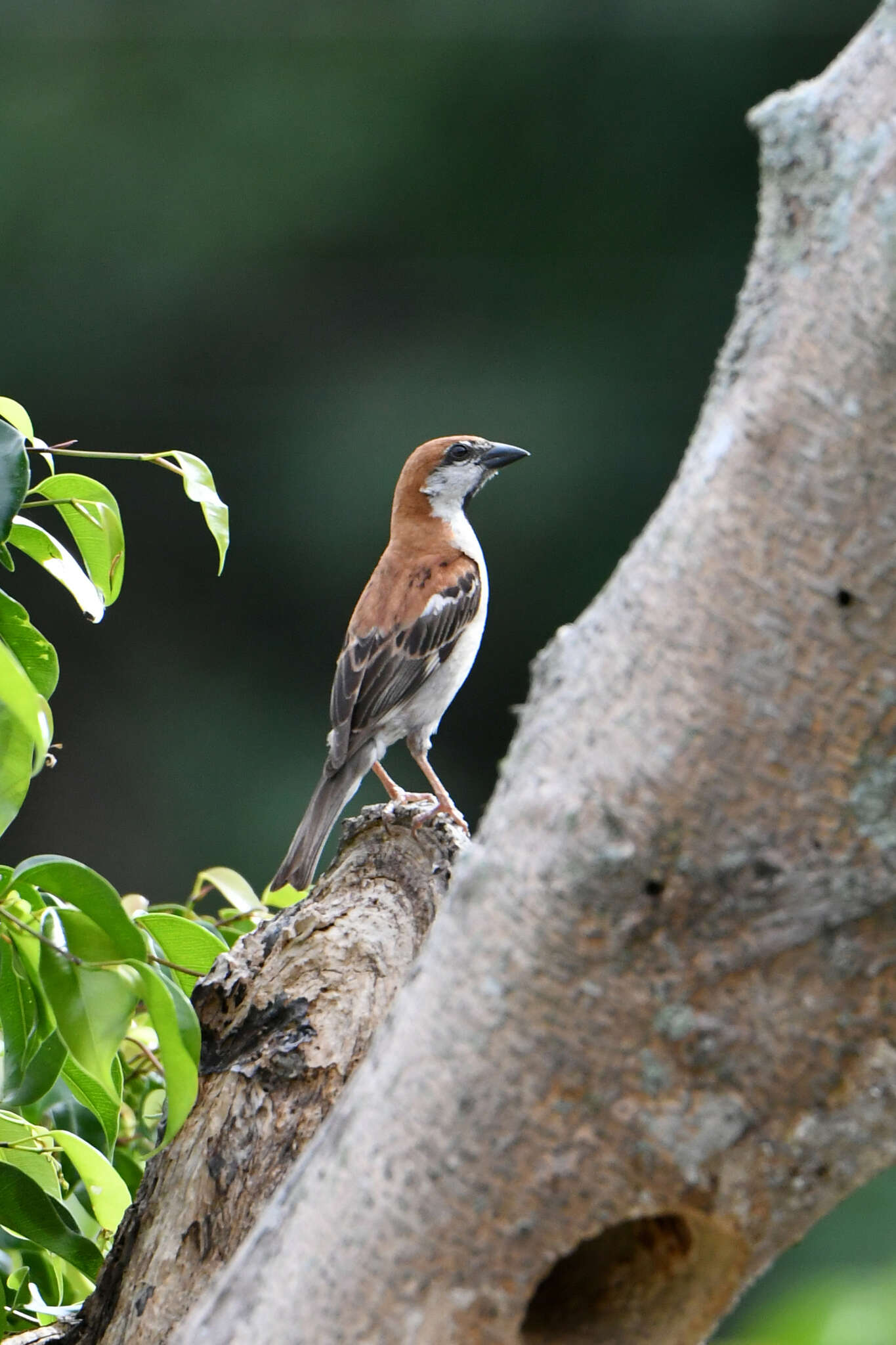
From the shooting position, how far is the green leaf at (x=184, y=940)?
1.23 metres

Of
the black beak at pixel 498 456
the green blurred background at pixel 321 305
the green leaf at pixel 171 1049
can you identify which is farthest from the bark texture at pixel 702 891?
the green blurred background at pixel 321 305

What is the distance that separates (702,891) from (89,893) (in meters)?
0.45

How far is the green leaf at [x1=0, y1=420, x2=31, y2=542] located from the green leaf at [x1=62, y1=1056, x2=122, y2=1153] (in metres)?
0.44

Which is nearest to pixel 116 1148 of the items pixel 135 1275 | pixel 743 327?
pixel 135 1275

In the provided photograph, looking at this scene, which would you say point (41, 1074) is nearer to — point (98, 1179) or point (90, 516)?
point (98, 1179)

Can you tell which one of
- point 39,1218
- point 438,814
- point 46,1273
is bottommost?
point 46,1273

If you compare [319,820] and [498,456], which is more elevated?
[498,456]

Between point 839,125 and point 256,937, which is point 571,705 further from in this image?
point 256,937

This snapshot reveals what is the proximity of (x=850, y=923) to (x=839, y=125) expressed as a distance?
1.31 feet

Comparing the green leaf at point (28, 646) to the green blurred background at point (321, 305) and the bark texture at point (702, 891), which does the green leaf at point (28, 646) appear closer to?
the bark texture at point (702, 891)

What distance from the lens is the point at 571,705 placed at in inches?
28.8

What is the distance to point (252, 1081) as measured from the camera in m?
1.29

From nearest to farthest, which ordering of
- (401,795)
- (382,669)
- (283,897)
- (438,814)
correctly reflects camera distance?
(438,814) < (283,897) < (401,795) < (382,669)

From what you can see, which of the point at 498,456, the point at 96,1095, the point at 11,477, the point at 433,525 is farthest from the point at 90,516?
the point at 498,456
